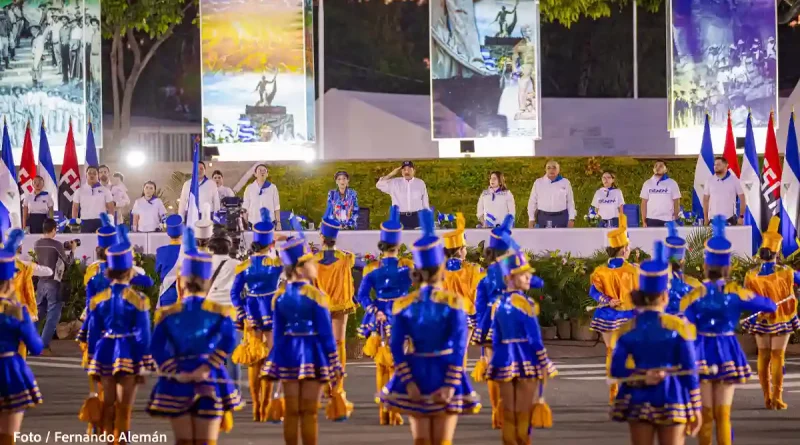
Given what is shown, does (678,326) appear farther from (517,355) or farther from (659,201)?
(659,201)

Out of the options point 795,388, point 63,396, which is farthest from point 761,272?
point 63,396

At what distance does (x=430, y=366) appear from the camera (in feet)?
25.6

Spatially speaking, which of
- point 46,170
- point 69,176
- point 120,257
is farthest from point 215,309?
point 69,176

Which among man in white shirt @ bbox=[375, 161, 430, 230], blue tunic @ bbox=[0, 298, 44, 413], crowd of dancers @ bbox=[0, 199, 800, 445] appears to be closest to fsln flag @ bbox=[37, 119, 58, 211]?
man in white shirt @ bbox=[375, 161, 430, 230]

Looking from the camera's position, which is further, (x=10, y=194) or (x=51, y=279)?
(x=10, y=194)

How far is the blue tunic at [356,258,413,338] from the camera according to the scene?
11.5 m

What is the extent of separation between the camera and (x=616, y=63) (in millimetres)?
35438

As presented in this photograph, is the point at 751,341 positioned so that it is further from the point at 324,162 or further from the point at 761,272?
the point at 324,162

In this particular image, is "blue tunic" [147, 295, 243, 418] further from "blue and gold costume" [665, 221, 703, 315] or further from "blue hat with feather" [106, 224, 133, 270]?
"blue and gold costume" [665, 221, 703, 315]

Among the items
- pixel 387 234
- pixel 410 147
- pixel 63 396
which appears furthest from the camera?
pixel 410 147

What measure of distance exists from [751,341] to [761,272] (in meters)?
4.93

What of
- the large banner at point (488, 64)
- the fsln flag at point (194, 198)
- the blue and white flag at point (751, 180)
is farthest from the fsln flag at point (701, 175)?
the fsln flag at point (194, 198)

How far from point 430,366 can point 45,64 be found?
1938 cm

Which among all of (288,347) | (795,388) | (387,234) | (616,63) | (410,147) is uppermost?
(616,63)
